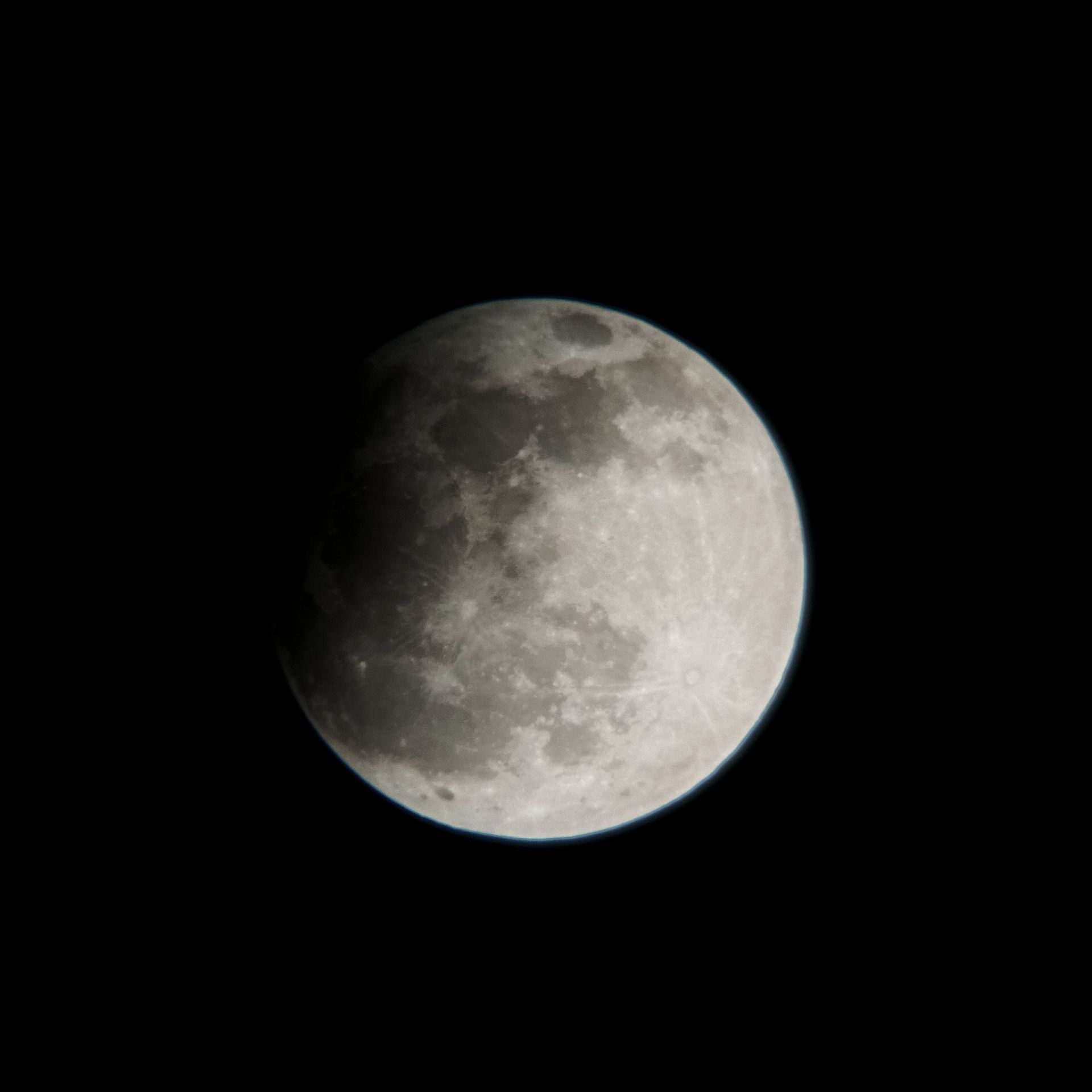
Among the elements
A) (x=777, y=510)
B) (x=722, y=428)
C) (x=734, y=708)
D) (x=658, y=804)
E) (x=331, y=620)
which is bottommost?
(x=658, y=804)

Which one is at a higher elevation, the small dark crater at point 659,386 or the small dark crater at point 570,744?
the small dark crater at point 659,386

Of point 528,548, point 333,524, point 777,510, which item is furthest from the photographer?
point 777,510

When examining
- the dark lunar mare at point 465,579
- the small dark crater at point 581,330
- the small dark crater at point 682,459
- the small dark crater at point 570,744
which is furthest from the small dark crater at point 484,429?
the small dark crater at point 570,744

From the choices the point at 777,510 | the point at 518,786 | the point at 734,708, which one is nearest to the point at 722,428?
the point at 777,510

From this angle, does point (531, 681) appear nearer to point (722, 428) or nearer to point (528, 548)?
point (528, 548)

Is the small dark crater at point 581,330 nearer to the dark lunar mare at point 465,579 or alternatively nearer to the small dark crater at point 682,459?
the dark lunar mare at point 465,579
